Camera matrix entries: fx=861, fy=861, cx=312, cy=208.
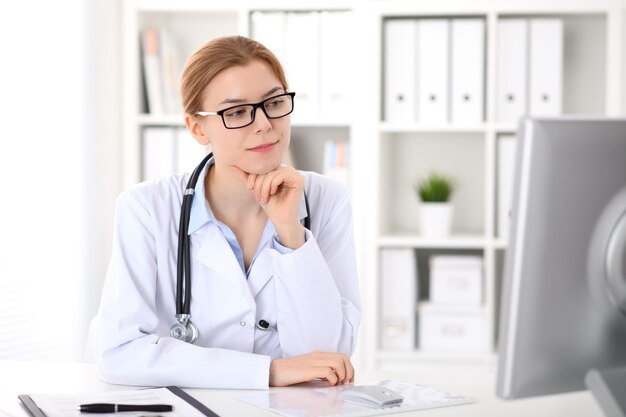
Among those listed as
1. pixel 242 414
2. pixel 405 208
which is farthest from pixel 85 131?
pixel 242 414

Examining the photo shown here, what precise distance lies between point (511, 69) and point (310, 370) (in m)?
1.89

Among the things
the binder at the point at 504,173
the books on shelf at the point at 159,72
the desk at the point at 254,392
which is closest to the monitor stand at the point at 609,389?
the desk at the point at 254,392

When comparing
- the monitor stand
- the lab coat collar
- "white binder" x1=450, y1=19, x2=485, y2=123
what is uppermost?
"white binder" x1=450, y1=19, x2=485, y2=123

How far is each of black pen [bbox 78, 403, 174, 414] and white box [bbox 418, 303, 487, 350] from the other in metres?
1.91

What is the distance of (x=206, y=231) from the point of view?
183 centimetres

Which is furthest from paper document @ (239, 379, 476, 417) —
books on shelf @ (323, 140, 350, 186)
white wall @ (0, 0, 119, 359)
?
books on shelf @ (323, 140, 350, 186)

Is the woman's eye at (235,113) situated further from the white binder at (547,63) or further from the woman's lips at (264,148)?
the white binder at (547,63)

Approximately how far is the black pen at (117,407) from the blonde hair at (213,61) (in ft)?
2.48

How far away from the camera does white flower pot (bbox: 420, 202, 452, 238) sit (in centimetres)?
312

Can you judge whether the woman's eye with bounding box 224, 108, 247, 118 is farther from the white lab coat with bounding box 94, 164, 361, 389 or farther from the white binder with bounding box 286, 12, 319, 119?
the white binder with bounding box 286, 12, 319, 119

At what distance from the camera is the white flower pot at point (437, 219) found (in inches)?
123

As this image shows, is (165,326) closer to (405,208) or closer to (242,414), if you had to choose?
(242,414)

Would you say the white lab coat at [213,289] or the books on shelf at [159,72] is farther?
the books on shelf at [159,72]

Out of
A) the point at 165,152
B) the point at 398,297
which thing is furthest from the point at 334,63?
the point at 398,297
